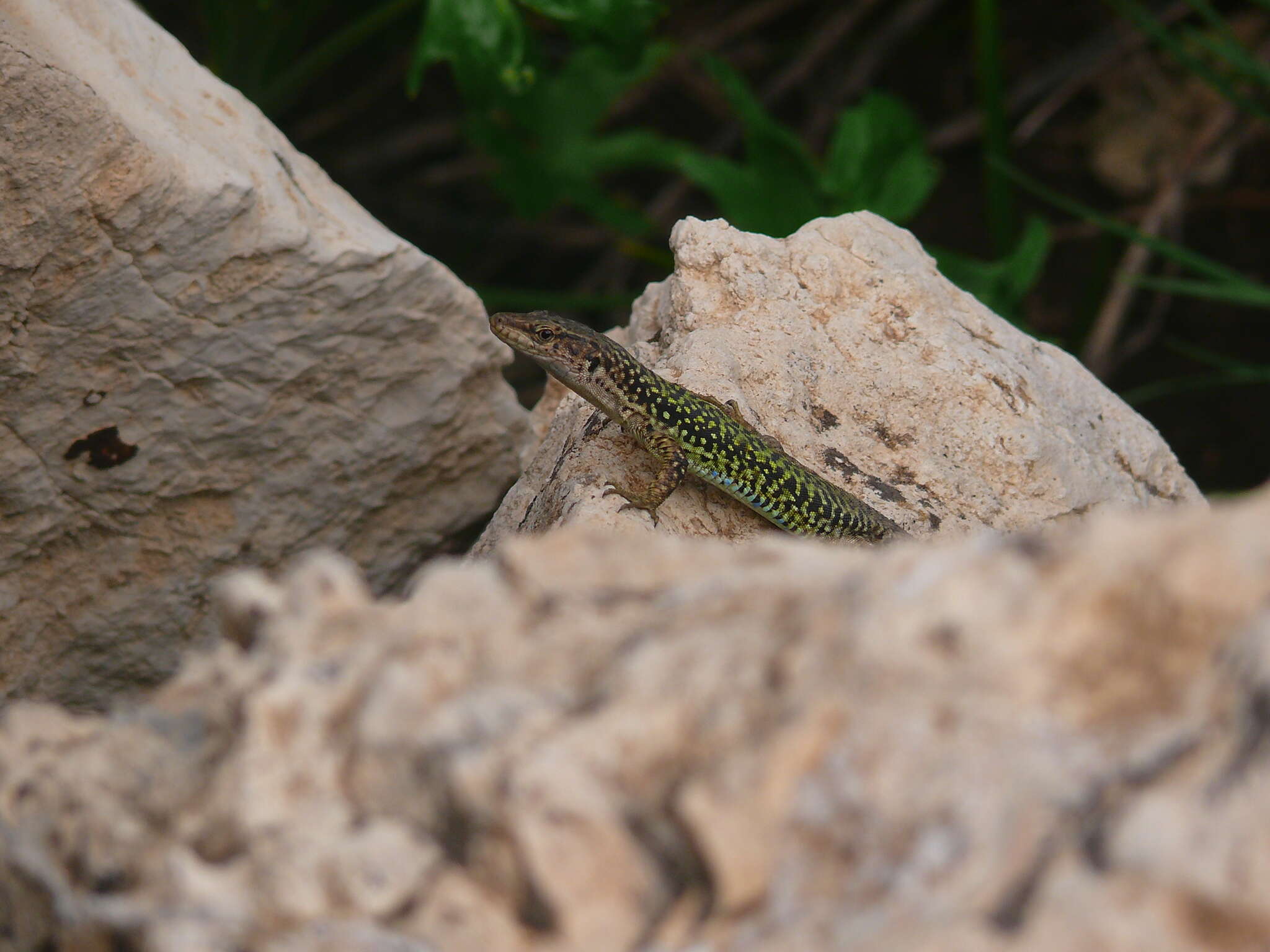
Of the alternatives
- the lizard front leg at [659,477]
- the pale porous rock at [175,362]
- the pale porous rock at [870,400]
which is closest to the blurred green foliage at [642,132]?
the pale porous rock at [175,362]

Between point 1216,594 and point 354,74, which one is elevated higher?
point 1216,594

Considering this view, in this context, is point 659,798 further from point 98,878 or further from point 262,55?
point 262,55

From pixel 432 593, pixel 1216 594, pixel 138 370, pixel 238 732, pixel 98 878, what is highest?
pixel 1216 594

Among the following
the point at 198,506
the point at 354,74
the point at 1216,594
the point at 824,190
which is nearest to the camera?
the point at 1216,594

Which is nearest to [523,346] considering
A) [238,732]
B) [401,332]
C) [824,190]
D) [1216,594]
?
[401,332]

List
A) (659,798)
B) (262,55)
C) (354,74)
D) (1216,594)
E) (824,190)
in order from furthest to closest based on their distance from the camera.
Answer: (354,74), (262,55), (824,190), (659,798), (1216,594)

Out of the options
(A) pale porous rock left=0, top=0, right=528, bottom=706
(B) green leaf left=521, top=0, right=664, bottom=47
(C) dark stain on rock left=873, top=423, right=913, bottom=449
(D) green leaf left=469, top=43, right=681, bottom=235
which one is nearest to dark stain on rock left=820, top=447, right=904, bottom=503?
(C) dark stain on rock left=873, top=423, right=913, bottom=449

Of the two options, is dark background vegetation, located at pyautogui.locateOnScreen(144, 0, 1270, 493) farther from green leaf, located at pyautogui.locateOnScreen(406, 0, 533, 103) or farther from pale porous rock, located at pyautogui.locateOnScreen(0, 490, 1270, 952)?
pale porous rock, located at pyautogui.locateOnScreen(0, 490, 1270, 952)

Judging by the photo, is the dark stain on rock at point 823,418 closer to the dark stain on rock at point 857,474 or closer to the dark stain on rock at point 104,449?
the dark stain on rock at point 857,474
